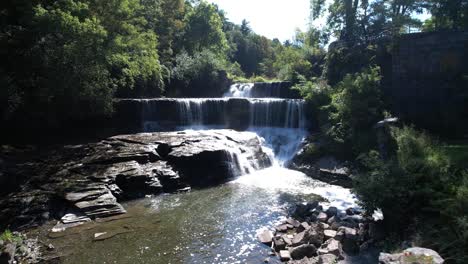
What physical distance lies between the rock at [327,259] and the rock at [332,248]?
23 cm

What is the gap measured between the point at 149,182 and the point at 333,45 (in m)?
18.4

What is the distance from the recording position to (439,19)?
79.8 feet

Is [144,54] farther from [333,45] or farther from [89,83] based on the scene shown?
[333,45]

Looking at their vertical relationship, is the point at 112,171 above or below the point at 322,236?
above

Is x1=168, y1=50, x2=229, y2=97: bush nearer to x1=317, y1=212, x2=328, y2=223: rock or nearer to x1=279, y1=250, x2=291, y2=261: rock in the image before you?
x1=317, y1=212, x2=328, y2=223: rock

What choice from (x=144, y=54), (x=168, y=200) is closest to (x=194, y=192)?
(x=168, y=200)

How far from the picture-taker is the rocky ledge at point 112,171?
1071cm

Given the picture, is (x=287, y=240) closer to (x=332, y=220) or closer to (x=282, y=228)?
(x=282, y=228)

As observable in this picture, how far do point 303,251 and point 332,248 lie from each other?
28.2 inches

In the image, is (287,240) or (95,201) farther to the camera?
(95,201)

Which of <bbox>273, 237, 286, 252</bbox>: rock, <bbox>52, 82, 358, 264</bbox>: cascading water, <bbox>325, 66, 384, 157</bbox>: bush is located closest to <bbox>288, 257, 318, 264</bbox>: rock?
<bbox>52, 82, 358, 264</bbox>: cascading water

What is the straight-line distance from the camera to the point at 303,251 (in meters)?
7.96

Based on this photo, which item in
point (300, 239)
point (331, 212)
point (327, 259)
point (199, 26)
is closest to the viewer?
point (327, 259)

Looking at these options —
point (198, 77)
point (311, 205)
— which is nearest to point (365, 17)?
point (198, 77)
